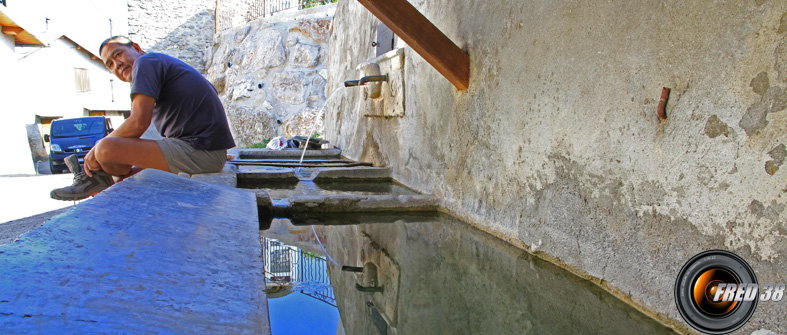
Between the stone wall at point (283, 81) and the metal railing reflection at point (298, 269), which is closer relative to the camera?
the metal railing reflection at point (298, 269)

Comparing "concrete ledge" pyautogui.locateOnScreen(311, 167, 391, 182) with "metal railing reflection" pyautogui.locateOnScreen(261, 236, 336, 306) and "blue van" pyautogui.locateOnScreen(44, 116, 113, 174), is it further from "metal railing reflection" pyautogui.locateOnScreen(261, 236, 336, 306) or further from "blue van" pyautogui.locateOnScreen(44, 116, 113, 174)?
"blue van" pyautogui.locateOnScreen(44, 116, 113, 174)

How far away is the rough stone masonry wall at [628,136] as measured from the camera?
1440 millimetres

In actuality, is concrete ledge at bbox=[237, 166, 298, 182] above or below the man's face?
below

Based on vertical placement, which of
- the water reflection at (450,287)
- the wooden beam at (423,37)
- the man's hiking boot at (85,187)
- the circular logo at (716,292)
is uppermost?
the wooden beam at (423,37)

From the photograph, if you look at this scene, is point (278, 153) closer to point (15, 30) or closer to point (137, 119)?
point (137, 119)

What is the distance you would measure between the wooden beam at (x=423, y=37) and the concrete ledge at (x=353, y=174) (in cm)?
175

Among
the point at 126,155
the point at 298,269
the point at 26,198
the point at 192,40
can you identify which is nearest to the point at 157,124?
Result: the point at 126,155

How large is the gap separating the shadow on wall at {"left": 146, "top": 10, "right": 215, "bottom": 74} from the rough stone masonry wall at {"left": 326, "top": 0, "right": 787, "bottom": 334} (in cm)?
1842

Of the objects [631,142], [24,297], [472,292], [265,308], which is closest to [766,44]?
[631,142]

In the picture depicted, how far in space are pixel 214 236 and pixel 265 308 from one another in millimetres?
637

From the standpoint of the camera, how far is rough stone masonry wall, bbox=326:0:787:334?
1.44 metres

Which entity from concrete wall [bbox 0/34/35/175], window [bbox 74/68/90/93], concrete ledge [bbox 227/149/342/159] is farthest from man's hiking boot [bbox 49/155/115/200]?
window [bbox 74/68/90/93]

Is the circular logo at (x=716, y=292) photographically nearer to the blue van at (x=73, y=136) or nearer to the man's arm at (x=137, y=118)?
the man's arm at (x=137, y=118)

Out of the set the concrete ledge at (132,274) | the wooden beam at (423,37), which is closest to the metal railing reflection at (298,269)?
the concrete ledge at (132,274)
